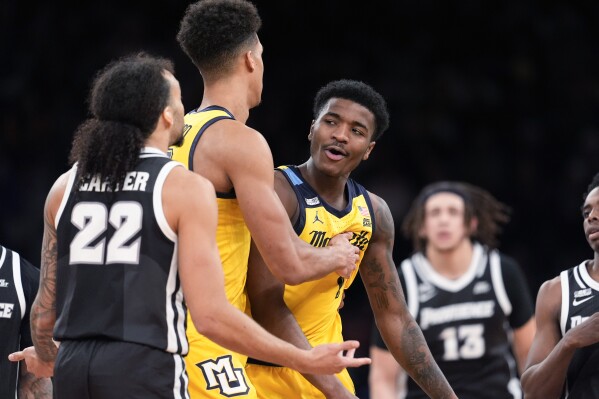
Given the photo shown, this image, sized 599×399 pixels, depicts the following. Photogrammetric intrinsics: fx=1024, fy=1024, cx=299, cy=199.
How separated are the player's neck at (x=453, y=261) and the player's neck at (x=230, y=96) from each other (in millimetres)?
3744

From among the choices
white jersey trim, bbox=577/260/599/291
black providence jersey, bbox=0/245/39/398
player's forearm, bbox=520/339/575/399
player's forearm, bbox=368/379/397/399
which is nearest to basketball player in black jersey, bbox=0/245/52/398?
black providence jersey, bbox=0/245/39/398

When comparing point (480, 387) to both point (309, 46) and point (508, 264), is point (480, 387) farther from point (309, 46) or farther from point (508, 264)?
point (309, 46)

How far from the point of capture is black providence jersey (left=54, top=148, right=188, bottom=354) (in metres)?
3.54

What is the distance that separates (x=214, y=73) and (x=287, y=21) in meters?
8.43

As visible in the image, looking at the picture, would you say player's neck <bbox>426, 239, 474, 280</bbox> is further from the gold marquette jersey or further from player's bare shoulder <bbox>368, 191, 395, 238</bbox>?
the gold marquette jersey

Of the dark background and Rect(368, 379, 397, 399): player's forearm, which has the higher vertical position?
the dark background

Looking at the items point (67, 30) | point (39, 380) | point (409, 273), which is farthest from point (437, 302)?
point (67, 30)

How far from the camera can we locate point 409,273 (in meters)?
8.07

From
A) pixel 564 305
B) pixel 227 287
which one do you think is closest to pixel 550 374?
pixel 564 305

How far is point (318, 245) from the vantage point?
4.98 m

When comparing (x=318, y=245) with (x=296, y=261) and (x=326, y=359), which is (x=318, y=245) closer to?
(x=296, y=261)

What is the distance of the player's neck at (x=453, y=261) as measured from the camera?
26.4 feet

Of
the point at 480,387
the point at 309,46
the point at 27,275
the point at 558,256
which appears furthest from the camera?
the point at 309,46

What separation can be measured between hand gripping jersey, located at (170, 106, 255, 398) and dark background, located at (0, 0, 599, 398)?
21.8 feet
